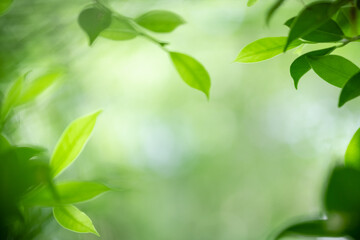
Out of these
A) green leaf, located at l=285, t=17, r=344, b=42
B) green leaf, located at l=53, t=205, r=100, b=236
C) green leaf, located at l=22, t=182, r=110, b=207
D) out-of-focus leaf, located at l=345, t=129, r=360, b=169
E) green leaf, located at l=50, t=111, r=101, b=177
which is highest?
green leaf, located at l=285, t=17, r=344, b=42

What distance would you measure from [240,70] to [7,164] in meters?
2.32

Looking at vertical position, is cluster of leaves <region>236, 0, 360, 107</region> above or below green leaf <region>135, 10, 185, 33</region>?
above

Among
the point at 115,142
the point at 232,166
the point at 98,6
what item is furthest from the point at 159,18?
the point at 232,166

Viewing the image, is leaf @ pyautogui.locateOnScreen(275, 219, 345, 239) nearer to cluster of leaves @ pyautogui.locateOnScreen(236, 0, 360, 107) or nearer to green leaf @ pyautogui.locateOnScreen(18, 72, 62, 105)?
cluster of leaves @ pyautogui.locateOnScreen(236, 0, 360, 107)

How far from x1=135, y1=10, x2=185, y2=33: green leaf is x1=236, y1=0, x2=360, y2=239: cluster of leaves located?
51 millimetres

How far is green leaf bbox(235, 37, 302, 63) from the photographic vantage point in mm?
188

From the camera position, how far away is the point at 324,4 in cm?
14

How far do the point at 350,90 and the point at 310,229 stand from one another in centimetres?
7

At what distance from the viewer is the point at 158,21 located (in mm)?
214

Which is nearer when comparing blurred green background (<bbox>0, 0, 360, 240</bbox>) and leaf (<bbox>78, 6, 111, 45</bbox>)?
leaf (<bbox>78, 6, 111, 45</bbox>)

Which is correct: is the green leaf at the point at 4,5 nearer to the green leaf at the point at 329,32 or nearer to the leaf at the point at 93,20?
the leaf at the point at 93,20

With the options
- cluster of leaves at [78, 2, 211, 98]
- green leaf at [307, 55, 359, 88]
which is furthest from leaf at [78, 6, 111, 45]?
green leaf at [307, 55, 359, 88]

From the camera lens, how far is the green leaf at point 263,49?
188mm

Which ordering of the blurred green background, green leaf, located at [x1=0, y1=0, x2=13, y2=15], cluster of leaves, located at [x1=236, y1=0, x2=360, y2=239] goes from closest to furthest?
A: 1. cluster of leaves, located at [x1=236, y1=0, x2=360, y2=239]
2. green leaf, located at [x1=0, y1=0, x2=13, y2=15]
3. the blurred green background
